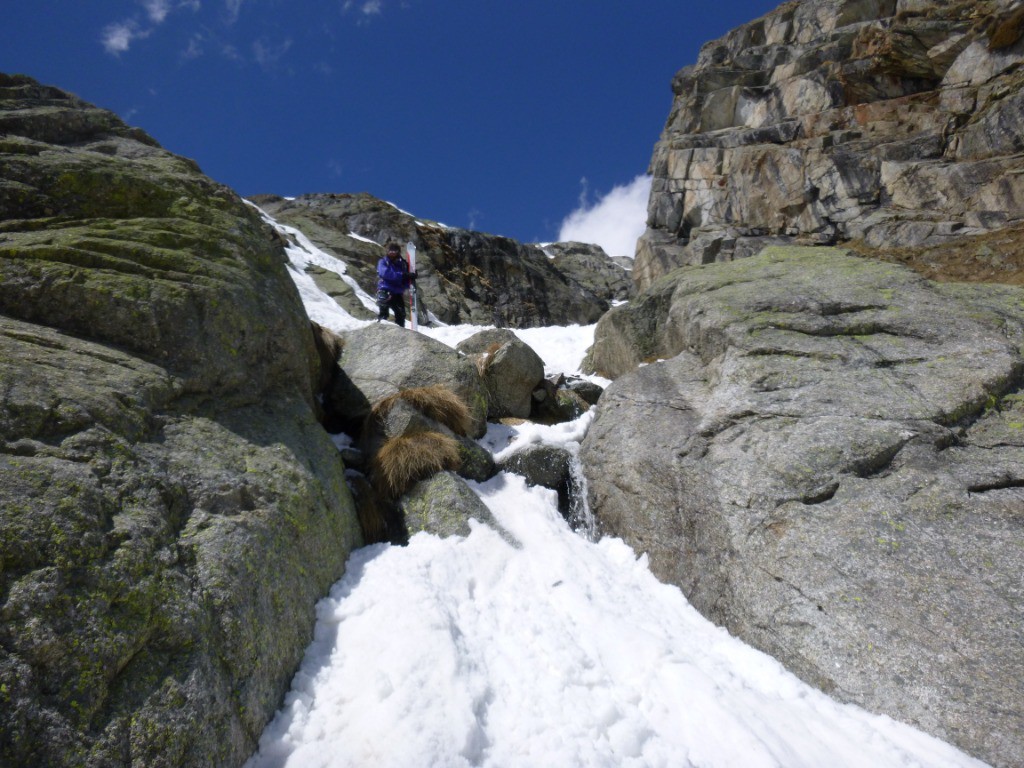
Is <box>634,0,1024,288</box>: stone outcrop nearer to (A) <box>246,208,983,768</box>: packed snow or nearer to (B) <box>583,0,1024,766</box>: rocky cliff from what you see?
(B) <box>583,0,1024,766</box>: rocky cliff

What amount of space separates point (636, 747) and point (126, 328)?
8.16 metres

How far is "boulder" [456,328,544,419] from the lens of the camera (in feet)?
45.7

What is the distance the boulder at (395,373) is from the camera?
11.9m

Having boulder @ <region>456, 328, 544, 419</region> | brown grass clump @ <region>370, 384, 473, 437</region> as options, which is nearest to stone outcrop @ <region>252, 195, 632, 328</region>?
boulder @ <region>456, 328, 544, 419</region>

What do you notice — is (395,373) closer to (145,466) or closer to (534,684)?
(145,466)

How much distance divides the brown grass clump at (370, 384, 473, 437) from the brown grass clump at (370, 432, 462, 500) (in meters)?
0.85

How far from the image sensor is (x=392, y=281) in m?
17.8

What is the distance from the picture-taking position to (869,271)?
1259 centimetres

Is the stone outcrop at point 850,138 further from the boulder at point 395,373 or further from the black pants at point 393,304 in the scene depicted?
the black pants at point 393,304

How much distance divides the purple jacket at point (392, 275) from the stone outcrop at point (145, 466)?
273 inches

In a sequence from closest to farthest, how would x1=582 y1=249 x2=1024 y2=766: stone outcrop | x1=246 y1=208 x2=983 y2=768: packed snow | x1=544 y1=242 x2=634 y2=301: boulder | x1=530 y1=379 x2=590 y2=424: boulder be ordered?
1. x1=246 y1=208 x2=983 y2=768: packed snow
2. x1=582 y1=249 x2=1024 y2=766: stone outcrop
3. x1=530 y1=379 x2=590 y2=424: boulder
4. x1=544 y1=242 x2=634 y2=301: boulder

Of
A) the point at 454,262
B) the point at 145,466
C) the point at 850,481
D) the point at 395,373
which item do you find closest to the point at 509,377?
the point at 395,373

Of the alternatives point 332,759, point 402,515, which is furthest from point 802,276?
point 332,759

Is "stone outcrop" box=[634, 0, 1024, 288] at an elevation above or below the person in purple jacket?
above
